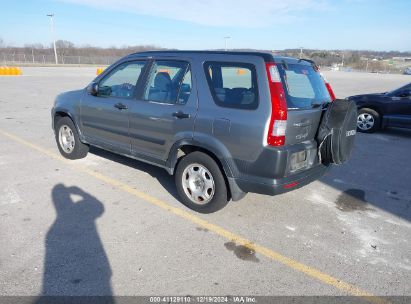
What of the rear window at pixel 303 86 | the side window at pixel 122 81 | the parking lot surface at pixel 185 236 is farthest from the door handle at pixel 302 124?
the side window at pixel 122 81

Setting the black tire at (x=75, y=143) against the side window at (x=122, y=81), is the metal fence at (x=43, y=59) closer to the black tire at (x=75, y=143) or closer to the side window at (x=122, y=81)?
the black tire at (x=75, y=143)

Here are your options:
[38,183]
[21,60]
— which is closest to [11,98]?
[38,183]

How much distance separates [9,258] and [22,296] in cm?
61

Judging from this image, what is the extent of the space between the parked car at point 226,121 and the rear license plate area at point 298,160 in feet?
0.04

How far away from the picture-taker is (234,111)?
3.46 metres

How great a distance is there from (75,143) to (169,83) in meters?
2.38

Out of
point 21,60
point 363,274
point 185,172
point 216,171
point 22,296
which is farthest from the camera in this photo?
point 21,60

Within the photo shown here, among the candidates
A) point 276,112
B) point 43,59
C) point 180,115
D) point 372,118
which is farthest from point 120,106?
point 43,59

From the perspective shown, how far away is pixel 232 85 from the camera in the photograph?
3867 mm

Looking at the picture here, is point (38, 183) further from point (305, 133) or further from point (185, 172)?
point (305, 133)

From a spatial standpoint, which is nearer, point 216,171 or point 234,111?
point 234,111

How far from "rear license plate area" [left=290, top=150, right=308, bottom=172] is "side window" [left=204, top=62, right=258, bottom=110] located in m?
0.66

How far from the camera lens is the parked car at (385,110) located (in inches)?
329

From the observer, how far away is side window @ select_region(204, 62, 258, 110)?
342 centimetres
